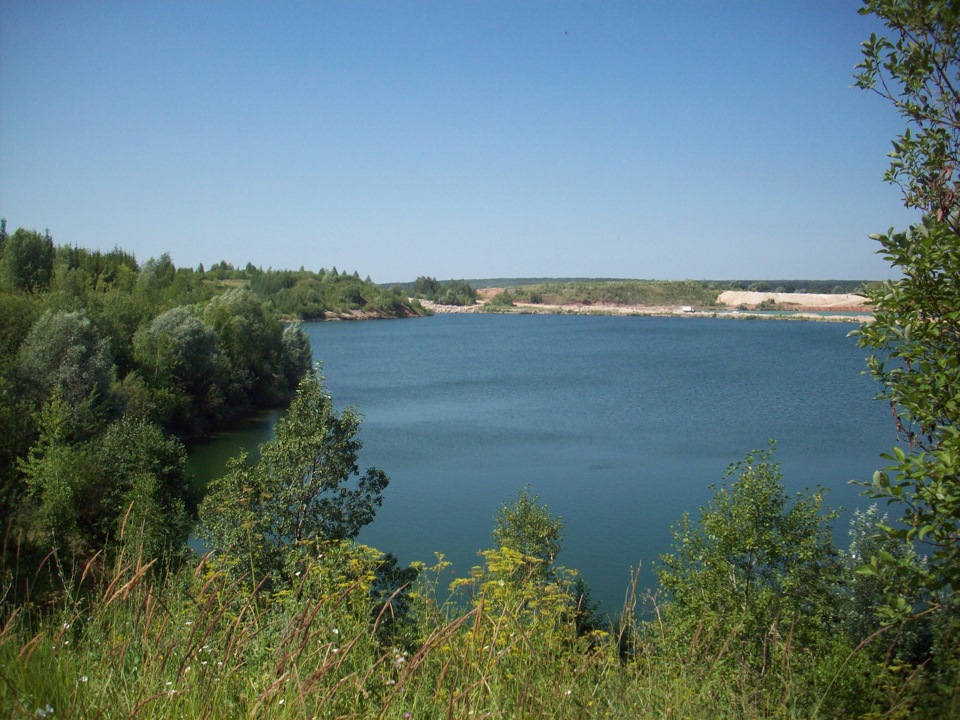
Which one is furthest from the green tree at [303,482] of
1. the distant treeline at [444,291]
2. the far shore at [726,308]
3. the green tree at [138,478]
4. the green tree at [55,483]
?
the distant treeline at [444,291]

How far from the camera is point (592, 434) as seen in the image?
94.2ft

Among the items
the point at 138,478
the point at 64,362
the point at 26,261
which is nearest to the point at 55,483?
the point at 138,478

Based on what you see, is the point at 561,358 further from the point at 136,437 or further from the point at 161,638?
the point at 161,638

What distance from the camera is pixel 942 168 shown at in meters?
3.67

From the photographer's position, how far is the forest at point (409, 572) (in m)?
2.11

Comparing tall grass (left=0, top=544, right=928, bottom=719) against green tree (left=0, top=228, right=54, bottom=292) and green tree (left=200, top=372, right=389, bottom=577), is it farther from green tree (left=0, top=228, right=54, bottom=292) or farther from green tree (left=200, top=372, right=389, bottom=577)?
green tree (left=0, top=228, right=54, bottom=292)

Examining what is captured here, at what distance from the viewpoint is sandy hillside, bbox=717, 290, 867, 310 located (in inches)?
4281

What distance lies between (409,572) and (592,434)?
17360 mm

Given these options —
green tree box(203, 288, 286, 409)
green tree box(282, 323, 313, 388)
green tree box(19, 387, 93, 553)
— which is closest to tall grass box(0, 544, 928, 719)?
green tree box(19, 387, 93, 553)

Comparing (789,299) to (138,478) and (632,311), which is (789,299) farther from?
(138,478)

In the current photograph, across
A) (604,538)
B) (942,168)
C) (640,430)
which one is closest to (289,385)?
(640,430)

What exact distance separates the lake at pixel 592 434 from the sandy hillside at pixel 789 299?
5214cm

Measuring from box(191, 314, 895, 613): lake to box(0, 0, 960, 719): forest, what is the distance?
1575 millimetres

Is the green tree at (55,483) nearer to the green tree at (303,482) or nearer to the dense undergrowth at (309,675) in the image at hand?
the green tree at (303,482)
